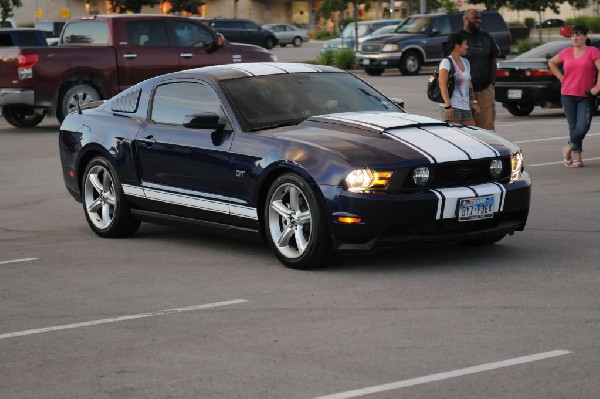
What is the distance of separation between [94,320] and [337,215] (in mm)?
1955

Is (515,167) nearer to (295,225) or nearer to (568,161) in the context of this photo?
(295,225)

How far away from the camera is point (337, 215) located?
31.0ft

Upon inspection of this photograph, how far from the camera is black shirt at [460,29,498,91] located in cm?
1476

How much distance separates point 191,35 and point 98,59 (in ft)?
6.36

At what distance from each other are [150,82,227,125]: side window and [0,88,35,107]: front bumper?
13.0 metres

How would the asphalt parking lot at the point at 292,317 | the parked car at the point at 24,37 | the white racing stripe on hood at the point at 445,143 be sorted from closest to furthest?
the asphalt parking lot at the point at 292,317, the white racing stripe on hood at the point at 445,143, the parked car at the point at 24,37

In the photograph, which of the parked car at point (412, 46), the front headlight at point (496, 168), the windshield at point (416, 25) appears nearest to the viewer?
the front headlight at point (496, 168)

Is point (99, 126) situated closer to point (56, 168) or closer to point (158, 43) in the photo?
point (56, 168)

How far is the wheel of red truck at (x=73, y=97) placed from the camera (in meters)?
24.3

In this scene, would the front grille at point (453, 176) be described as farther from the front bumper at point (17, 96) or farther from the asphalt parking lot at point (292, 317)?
the front bumper at point (17, 96)

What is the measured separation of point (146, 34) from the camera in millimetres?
25219

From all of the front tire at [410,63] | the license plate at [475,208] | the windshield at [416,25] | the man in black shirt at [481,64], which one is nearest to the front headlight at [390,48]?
the front tire at [410,63]

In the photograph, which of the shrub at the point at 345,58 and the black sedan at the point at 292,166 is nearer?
the black sedan at the point at 292,166

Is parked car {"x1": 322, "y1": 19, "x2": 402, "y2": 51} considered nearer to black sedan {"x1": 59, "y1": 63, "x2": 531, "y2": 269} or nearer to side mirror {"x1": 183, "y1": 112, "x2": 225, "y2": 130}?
black sedan {"x1": 59, "y1": 63, "x2": 531, "y2": 269}
